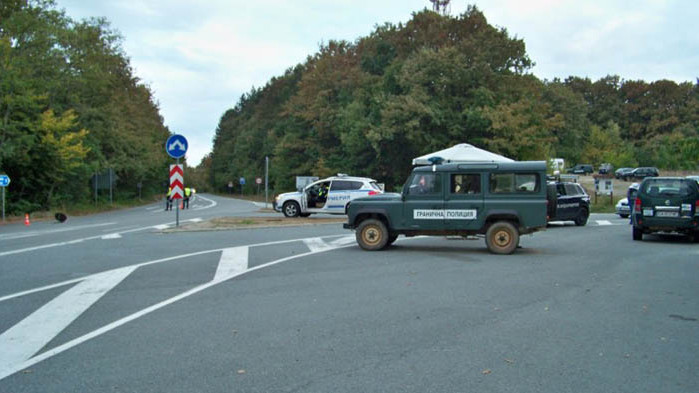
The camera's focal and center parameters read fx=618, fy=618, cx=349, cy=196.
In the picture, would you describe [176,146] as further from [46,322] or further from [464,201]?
[46,322]

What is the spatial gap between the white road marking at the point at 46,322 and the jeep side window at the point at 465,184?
277 inches

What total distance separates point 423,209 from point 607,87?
90.2 metres

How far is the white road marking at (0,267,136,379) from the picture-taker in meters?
5.55

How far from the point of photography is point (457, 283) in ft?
31.0

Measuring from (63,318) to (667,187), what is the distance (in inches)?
593

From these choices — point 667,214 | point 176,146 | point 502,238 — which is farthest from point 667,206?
point 176,146

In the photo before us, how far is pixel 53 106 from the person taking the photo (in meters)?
39.9

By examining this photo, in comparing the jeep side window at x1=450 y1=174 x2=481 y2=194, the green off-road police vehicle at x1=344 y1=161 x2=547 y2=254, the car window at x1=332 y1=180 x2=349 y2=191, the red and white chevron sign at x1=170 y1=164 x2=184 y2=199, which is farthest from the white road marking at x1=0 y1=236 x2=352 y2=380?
the car window at x1=332 y1=180 x2=349 y2=191

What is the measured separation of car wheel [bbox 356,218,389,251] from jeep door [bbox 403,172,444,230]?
1.81 feet

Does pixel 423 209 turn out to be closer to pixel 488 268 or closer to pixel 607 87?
pixel 488 268

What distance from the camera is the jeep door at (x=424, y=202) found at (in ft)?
43.9

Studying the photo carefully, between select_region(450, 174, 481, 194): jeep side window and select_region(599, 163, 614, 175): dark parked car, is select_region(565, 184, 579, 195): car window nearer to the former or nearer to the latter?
select_region(450, 174, 481, 194): jeep side window

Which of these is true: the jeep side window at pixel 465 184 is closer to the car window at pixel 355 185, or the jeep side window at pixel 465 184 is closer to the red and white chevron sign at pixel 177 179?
the red and white chevron sign at pixel 177 179

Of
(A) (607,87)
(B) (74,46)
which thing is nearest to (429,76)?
(B) (74,46)
